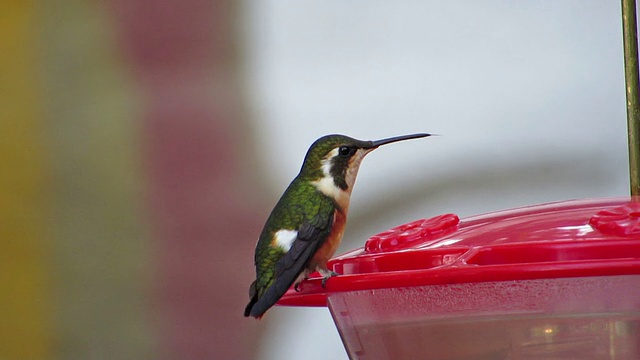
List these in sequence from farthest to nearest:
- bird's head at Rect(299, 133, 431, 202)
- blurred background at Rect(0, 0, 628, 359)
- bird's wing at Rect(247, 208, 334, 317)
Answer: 1. blurred background at Rect(0, 0, 628, 359)
2. bird's head at Rect(299, 133, 431, 202)
3. bird's wing at Rect(247, 208, 334, 317)

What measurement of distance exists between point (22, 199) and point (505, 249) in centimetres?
239

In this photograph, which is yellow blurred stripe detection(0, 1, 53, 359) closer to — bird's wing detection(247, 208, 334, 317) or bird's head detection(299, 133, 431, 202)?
bird's head detection(299, 133, 431, 202)

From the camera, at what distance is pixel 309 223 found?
1579 millimetres

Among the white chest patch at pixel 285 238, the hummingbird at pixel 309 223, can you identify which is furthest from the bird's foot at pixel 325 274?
the white chest patch at pixel 285 238

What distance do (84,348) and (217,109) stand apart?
90 centimetres

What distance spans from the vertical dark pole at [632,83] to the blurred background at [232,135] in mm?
1322

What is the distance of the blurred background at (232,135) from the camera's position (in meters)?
2.67

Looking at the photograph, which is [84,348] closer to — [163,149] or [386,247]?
[163,149]

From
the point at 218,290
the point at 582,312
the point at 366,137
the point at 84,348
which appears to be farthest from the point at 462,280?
the point at 84,348

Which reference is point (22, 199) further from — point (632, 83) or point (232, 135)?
point (632, 83)

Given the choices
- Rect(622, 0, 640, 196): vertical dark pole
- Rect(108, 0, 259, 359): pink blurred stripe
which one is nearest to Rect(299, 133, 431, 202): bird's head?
Rect(622, 0, 640, 196): vertical dark pole

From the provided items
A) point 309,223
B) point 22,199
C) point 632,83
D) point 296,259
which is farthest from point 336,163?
point 22,199

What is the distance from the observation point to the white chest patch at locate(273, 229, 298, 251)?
1.59m

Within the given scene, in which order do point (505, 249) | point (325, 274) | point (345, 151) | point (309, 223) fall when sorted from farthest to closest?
point (345, 151), point (309, 223), point (325, 274), point (505, 249)
